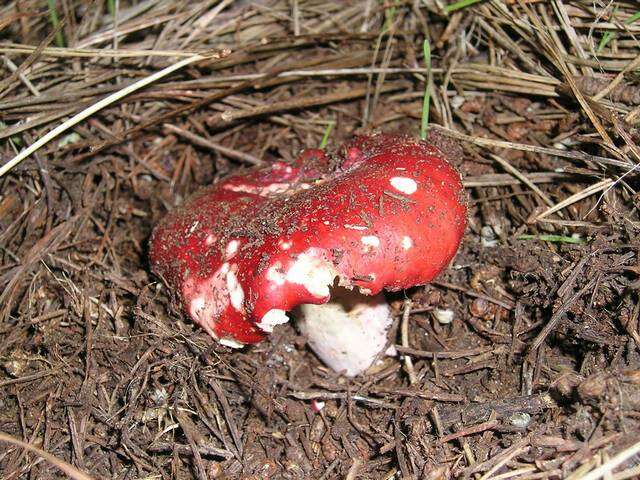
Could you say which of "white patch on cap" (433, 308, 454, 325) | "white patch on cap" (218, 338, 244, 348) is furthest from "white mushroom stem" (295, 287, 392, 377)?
"white patch on cap" (218, 338, 244, 348)

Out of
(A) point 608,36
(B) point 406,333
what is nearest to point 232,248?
(B) point 406,333

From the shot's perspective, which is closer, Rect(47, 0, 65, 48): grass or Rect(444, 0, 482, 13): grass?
Rect(444, 0, 482, 13): grass

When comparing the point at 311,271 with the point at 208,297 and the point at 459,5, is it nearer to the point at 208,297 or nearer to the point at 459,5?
the point at 208,297

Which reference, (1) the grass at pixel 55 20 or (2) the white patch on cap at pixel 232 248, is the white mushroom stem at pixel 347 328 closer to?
(2) the white patch on cap at pixel 232 248

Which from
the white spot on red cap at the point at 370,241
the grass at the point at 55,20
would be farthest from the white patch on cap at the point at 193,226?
the grass at the point at 55,20

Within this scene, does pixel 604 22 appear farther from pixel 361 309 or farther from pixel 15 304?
pixel 15 304

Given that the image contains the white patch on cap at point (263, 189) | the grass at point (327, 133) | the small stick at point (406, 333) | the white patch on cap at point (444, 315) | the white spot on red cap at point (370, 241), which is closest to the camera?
the white spot on red cap at point (370, 241)

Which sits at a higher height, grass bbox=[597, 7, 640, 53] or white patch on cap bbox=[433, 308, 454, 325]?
grass bbox=[597, 7, 640, 53]

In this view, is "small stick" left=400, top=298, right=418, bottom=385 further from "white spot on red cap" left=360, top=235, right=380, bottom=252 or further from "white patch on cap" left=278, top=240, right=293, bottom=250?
"white patch on cap" left=278, top=240, right=293, bottom=250
